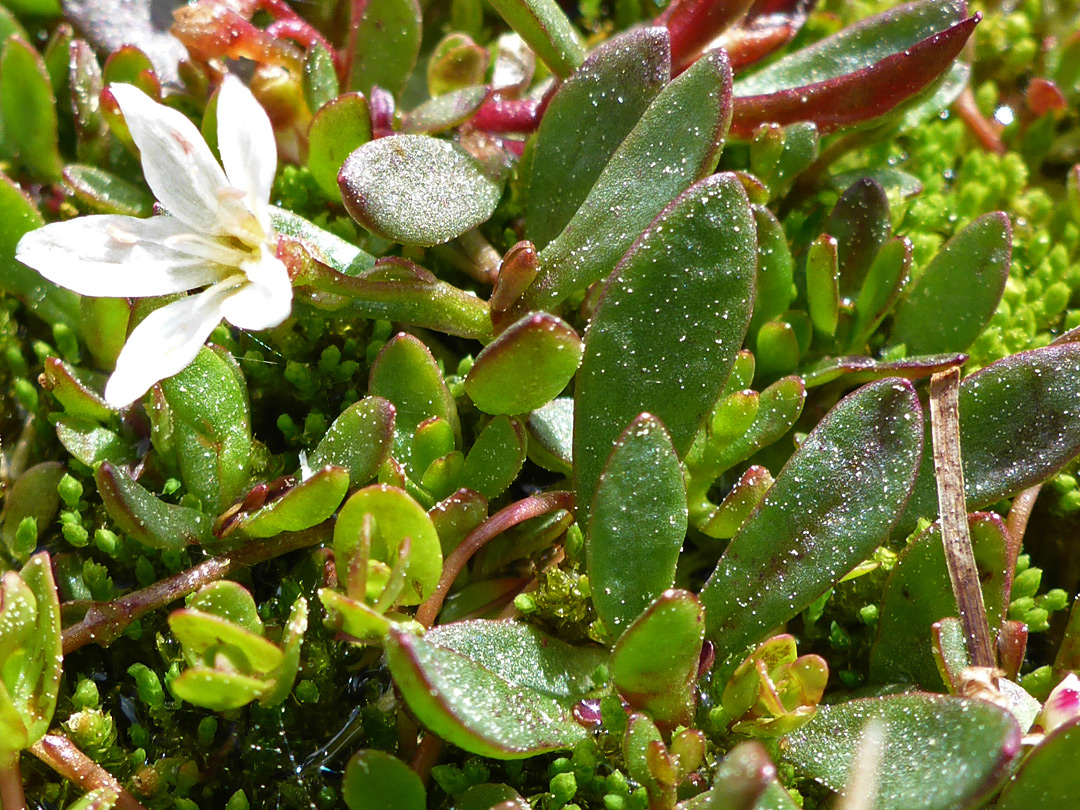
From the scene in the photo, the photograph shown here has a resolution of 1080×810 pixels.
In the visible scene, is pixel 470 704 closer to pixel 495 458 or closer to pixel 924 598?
pixel 495 458

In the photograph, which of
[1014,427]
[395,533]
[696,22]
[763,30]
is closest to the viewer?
[395,533]

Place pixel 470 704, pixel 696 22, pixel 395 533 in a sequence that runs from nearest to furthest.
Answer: pixel 470 704
pixel 395 533
pixel 696 22

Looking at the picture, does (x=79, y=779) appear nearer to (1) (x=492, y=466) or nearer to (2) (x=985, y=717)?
(1) (x=492, y=466)

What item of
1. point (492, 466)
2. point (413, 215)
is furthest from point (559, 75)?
point (492, 466)

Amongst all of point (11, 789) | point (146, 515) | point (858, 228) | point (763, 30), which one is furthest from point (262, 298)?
point (763, 30)

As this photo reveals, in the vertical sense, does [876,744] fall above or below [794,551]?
below

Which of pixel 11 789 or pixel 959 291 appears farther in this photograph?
pixel 959 291
